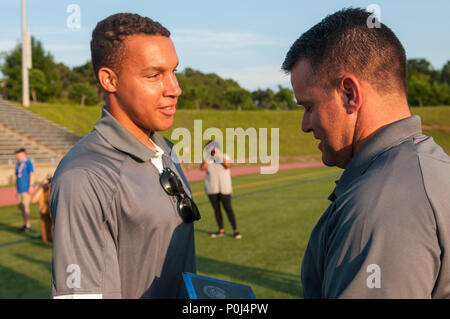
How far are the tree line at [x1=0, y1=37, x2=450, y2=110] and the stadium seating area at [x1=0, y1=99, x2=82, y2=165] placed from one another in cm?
482

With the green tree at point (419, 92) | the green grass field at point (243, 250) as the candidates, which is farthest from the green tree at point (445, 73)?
the green grass field at point (243, 250)

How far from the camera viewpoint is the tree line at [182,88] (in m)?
49.8

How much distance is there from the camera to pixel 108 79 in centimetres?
209

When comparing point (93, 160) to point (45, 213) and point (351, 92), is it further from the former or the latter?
point (45, 213)

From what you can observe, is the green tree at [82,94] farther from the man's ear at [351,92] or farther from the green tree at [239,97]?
the man's ear at [351,92]

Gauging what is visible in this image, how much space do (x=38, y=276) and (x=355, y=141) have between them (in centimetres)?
657

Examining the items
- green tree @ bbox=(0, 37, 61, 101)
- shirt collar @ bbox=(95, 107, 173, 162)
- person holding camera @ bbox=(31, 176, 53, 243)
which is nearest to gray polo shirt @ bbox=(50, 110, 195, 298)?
shirt collar @ bbox=(95, 107, 173, 162)

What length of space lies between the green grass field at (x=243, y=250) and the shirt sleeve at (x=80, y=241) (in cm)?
430

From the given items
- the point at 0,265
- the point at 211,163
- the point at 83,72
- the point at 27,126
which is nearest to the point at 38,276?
the point at 0,265

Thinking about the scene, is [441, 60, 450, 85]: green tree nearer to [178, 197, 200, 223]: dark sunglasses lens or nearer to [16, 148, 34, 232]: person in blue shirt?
[16, 148, 34, 232]: person in blue shirt

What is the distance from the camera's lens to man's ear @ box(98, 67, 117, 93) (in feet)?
6.81
